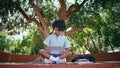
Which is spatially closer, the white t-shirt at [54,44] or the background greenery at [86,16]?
the white t-shirt at [54,44]

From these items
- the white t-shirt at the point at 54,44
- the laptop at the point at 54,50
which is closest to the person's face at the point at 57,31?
the white t-shirt at the point at 54,44

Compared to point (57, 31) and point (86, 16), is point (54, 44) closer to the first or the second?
point (57, 31)

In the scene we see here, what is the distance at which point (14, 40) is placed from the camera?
95.3 ft

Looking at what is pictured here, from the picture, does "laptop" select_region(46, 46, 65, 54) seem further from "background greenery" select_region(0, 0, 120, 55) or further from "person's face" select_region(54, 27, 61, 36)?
"background greenery" select_region(0, 0, 120, 55)

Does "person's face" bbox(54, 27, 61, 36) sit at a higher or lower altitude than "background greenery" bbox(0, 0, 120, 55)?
lower

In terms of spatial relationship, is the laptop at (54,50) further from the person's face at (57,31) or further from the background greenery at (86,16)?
the background greenery at (86,16)

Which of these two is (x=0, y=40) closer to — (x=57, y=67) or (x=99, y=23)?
(x=99, y=23)

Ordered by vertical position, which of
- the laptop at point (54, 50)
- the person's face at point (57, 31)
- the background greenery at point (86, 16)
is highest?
the background greenery at point (86, 16)

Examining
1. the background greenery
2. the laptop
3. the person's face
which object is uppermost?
the background greenery

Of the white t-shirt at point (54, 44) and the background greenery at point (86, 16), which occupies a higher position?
the background greenery at point (86, 16)

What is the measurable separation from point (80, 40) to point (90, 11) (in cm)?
Answer: 629

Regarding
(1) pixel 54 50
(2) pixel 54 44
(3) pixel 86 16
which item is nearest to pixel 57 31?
(2) pixel 54 44

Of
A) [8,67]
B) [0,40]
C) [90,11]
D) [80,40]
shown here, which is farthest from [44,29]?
[0,40]

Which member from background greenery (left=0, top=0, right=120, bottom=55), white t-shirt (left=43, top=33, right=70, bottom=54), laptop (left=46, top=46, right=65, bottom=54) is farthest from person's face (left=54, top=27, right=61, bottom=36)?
background greenery (left=0, top=0, right=120, bottom=55)
